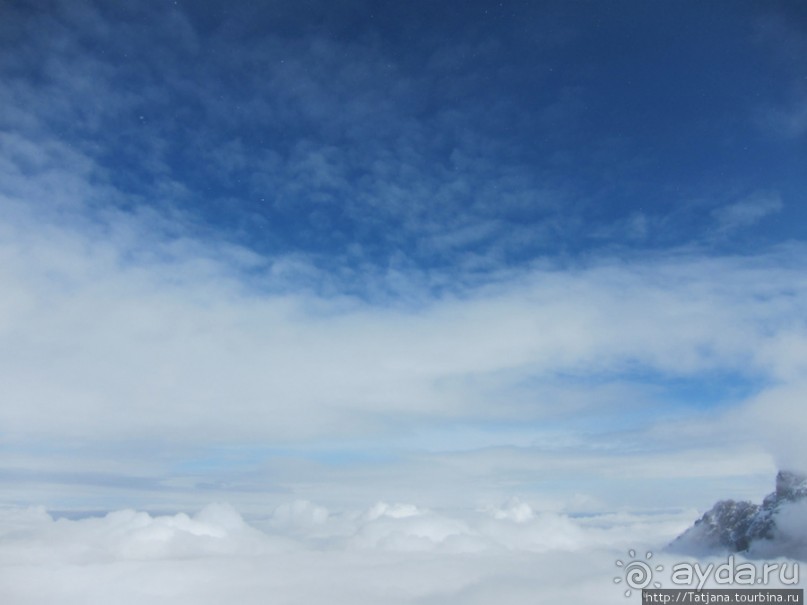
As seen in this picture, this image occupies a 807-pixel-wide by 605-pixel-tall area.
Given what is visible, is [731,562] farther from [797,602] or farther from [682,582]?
[797,602]

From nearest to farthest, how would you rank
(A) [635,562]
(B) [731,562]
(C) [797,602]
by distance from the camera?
(B) [731,562]
(A) [635,562]
(C) [797,602]

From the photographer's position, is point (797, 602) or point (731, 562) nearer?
point (731, 562)

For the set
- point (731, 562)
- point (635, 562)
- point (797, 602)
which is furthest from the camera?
point (797, 602)

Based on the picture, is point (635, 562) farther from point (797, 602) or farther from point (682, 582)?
point (797, 602)

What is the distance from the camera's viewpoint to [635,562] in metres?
133

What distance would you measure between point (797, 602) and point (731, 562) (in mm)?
119293

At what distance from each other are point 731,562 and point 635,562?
992 inches

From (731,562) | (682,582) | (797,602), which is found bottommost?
(797,602)

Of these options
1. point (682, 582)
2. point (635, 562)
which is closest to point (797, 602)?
point (682, 582)

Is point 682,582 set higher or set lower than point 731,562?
lower

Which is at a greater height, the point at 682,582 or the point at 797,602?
the point at 682,582

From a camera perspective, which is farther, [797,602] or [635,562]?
[797,602]

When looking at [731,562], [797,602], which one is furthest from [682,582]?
[797,602]

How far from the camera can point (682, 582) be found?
454ft
